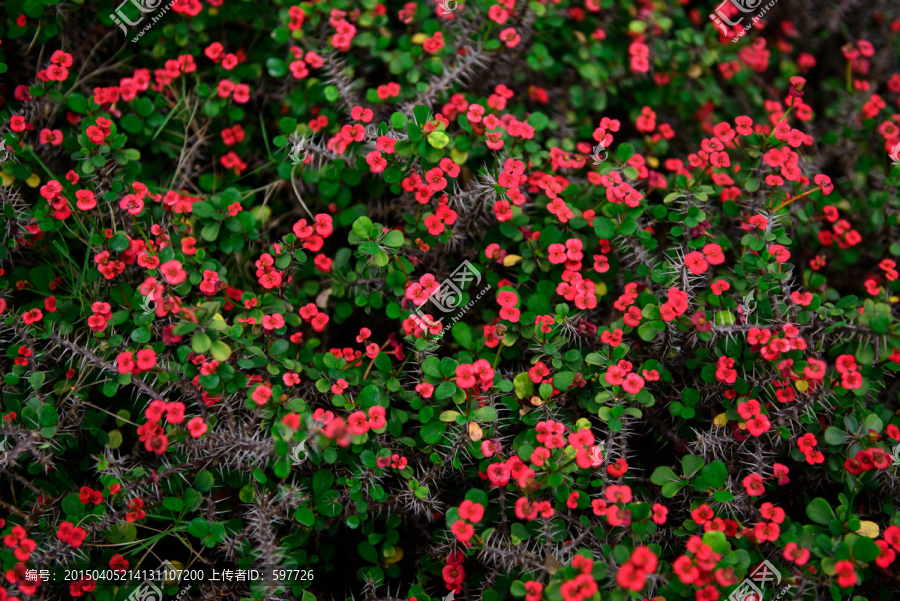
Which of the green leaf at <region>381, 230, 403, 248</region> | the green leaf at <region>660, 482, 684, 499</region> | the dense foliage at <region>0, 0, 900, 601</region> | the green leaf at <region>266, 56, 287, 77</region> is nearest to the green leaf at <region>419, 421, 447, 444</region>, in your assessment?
the dense foliage at <region>0, 0, 900, 601</region>

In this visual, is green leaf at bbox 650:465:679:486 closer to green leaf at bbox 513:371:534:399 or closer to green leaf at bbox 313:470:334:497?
green leaf at bbox 513:371:534:399

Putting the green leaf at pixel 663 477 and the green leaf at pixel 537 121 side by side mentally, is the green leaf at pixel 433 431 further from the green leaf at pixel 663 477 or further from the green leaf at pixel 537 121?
the green leaf at pixel 537 121

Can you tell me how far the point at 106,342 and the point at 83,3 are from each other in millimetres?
2038

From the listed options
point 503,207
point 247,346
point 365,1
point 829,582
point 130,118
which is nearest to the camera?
point 829,582

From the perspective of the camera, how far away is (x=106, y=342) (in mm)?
2354

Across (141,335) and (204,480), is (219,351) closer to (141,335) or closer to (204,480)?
(141,335)

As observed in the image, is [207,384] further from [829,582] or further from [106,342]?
[829,582]

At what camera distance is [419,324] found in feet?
7.72

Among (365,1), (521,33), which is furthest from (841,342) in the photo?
(365,1)

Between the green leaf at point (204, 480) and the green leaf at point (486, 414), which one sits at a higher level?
the green leaf at point (486, 414)

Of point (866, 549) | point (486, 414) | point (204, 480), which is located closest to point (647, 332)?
point (486, 414)

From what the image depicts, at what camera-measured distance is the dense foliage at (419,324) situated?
2.14 m

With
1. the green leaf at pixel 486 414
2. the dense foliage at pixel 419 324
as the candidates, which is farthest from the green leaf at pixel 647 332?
the green leaf at pixel 486 414

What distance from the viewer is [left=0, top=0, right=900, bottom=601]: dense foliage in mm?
2145
